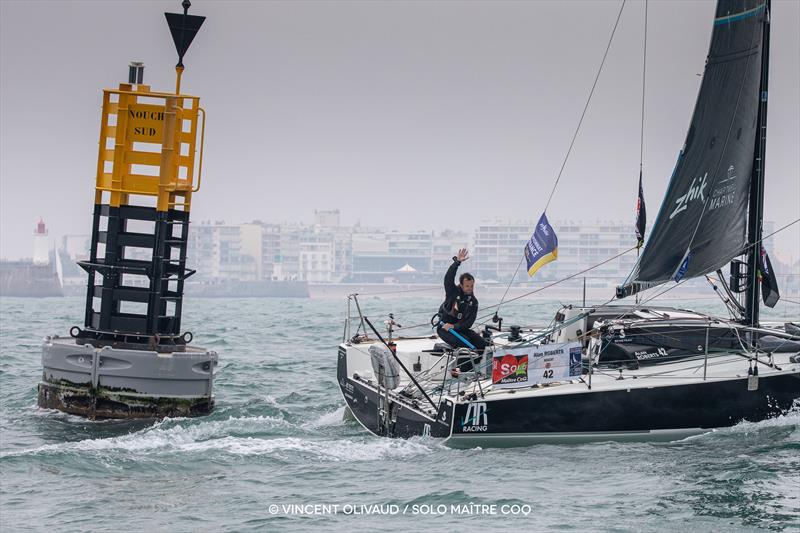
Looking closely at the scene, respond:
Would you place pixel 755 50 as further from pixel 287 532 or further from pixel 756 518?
pixel 287 532

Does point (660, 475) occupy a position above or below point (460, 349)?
below

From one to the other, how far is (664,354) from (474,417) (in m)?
2.85

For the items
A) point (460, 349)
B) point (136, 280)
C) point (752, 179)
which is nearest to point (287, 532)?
point (460, 349)

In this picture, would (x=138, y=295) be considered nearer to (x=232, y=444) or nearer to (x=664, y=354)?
(x=232, y=444)

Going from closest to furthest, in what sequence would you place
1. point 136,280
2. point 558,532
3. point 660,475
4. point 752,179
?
point 558,532
point 660,475
point 752,179
point 136,280

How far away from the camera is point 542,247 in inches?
661

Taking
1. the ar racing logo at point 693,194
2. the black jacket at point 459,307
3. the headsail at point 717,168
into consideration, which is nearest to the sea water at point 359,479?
the black jacket at point 459,307

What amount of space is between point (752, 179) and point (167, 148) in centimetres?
750

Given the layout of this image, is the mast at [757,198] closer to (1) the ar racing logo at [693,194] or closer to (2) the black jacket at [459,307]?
(1) the ar racing logo at [693,194]

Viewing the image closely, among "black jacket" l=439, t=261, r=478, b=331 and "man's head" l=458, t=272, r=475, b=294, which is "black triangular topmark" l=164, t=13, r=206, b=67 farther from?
"man's head" l=458, t=272, r=475, b=294

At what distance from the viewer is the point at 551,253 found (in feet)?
55.4

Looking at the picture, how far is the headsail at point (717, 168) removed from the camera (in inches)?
576

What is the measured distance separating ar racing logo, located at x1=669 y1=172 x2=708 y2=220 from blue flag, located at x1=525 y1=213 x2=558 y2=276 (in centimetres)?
214

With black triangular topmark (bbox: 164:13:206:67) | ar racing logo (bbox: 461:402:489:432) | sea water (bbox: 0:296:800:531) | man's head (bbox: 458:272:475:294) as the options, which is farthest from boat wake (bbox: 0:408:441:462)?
black triangular topmark (bbox: 164:13:206:67)
